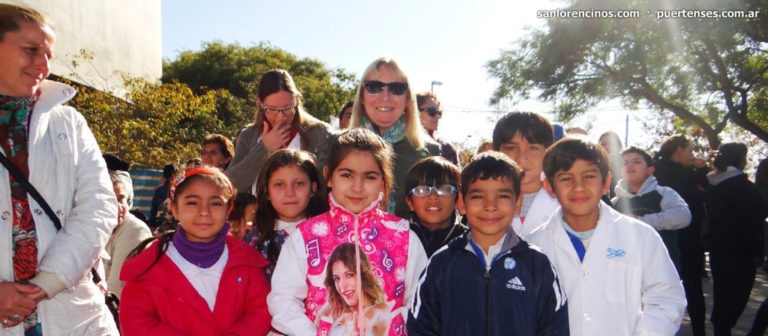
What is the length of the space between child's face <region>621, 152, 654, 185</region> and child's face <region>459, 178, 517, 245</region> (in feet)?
9.54

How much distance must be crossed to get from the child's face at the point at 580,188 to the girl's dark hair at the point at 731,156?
12.5 feet

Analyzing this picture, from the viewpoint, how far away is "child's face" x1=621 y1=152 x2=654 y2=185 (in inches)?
195

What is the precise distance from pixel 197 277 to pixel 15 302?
78cm

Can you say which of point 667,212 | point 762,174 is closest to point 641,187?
point 667,212

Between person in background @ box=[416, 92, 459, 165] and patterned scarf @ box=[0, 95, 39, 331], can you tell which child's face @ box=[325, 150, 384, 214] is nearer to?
patterned scarf @ box=[0, 95, 39, 331]

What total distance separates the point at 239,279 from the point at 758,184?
5.98 m

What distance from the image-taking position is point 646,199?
16.0 ft

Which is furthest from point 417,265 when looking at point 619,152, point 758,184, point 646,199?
point 758,184

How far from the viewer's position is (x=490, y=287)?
235 cm

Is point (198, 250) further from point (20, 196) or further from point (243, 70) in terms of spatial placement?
point (243, 70)

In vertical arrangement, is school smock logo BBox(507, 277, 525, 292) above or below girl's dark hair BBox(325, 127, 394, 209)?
below

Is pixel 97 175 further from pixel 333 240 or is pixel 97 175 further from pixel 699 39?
pixel 699 39

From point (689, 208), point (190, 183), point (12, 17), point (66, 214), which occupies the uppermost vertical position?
point (12, 17)

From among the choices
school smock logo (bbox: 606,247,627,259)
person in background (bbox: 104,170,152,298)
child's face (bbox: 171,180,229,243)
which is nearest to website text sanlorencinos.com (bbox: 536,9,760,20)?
school smock logo (bbox: 606,247,627,259)
